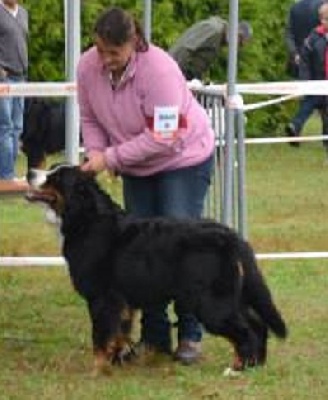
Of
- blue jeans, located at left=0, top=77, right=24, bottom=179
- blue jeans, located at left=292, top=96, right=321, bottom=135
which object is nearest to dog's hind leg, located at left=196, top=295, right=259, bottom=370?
blue jeans, located at left=0, top=77, right=24, bottom=179

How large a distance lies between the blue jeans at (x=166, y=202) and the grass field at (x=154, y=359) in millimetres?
161

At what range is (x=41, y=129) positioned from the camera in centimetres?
1645

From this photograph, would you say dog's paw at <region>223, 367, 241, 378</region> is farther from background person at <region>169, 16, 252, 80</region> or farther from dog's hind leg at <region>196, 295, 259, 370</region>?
background person at <region>169, 16, 252, 80</region>

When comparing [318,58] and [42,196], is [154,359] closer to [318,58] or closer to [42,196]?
[42,196]

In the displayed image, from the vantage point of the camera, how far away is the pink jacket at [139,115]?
7492 millimetres

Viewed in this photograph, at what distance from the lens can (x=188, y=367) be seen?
7844 millimetres

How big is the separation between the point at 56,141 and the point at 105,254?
8.94 metres

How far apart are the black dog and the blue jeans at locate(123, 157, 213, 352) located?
328 inches

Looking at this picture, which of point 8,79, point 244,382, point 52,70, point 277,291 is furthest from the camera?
point 52,70

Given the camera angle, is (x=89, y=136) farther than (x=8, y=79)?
No

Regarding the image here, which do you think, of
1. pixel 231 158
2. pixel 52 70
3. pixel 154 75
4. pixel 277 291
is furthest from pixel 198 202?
pixel 52 70

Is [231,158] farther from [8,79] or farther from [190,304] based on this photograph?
[8,79]

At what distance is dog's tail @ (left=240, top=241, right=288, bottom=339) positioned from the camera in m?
7.51

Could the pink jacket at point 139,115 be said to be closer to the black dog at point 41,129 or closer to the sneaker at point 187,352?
the sneaker at point 187,352
